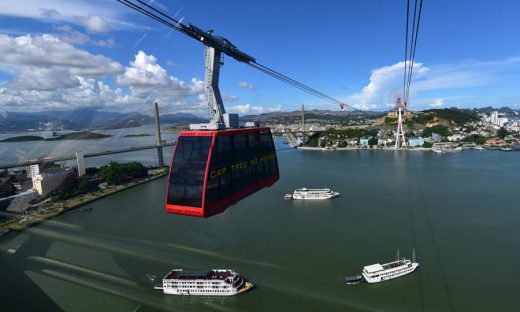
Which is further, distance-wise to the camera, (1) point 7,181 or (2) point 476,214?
(1) point 7,181

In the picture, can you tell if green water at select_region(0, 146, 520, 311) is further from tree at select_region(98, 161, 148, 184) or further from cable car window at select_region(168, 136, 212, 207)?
tree at select_region(98, 161, 148, 184)

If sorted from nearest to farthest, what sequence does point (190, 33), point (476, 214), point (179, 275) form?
point (190, 33), point (179, 275), point (476, 214)

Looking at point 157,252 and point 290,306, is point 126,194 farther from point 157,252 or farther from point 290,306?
point 290,306

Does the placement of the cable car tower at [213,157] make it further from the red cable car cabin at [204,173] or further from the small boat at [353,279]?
the small boat at [353,279]

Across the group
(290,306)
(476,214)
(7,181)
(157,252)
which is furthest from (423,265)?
(7,181)

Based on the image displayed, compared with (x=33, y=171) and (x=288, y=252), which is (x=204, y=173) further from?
(x=33, y=171)

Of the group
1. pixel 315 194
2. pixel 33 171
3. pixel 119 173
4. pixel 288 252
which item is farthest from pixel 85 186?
pixel 288 252
